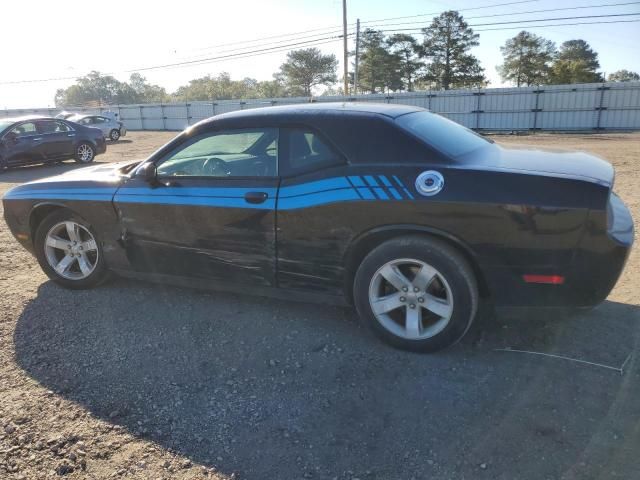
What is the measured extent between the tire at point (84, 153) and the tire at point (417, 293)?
43.8 feet

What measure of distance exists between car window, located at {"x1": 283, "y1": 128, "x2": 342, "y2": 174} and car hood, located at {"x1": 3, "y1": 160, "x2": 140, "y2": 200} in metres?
1.49

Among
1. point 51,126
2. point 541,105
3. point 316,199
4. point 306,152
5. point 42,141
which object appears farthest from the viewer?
point 541,105

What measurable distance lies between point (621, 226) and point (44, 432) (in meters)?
3.41

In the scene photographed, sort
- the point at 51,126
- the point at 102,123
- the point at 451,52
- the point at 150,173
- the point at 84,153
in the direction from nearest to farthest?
the point at 150,173 < the point at 51,126 < the point at 84,153 < the point at 102,123 < the point at 451,52

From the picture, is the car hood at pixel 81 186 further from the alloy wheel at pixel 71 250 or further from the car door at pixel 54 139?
the car door at pixel 54 139

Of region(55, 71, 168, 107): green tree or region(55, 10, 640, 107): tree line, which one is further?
region(55, 71, 168, 107): green tree

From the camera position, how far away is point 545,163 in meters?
3.13

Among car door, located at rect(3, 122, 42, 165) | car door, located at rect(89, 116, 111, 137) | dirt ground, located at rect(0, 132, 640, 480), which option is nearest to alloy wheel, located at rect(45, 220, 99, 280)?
dirt ground, located at rect(0, 132, 640, 480)

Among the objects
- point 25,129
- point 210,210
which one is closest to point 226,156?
point 210,210

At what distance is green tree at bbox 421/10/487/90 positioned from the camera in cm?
5419

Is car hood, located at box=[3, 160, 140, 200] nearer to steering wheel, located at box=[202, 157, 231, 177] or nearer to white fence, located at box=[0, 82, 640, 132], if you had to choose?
steering wheel, located at box=[202, 157, 231, 177]

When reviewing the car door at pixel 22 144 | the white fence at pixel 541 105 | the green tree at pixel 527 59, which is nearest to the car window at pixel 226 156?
the car door at pixel 22 144

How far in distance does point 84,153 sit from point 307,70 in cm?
6716

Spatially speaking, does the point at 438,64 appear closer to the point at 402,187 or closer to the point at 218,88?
the point at 218,88
